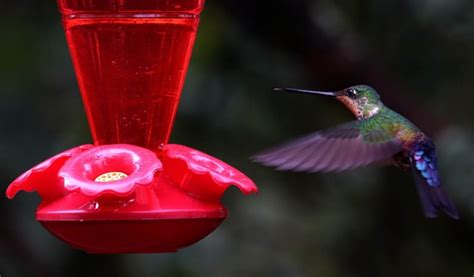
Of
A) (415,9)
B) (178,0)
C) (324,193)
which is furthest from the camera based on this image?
(324,193)

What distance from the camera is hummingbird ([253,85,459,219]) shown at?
12.6 ft

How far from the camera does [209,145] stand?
6.16m

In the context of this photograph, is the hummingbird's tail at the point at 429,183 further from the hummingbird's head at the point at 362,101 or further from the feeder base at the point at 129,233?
the feeder base at the point at 129,233

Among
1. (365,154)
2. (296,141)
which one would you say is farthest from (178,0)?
(365,154)

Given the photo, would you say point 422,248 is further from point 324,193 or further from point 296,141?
point 296,141

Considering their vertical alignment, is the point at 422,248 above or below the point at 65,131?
below

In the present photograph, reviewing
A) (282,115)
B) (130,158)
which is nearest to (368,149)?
(130,158)

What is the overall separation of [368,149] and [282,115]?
6.99ft

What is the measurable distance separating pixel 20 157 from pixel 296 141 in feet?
8.77

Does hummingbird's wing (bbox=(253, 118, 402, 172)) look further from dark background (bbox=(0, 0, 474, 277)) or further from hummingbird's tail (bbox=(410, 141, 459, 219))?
dark background (bbox=(0, 0, 474, 277))

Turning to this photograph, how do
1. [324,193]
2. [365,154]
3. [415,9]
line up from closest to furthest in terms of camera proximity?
[365,154] → [415,9] → [324,193]

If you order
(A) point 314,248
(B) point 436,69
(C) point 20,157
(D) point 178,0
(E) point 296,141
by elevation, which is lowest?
(A) point 314,248

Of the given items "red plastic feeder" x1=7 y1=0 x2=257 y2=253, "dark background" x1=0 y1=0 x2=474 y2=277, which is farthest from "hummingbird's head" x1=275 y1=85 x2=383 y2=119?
"dark background" x1=0 y1=0 x2=474 y2=277

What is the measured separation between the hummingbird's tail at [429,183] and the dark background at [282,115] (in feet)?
4.43
